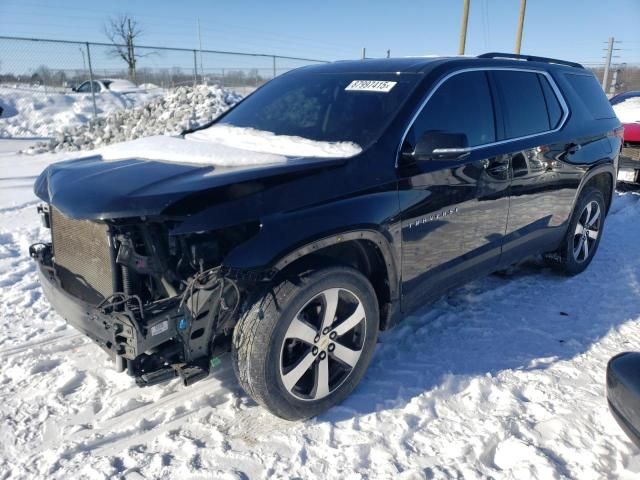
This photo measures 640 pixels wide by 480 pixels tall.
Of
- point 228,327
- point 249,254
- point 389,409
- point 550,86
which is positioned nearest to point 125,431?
point 228,327

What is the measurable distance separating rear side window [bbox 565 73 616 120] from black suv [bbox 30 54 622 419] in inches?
33.8

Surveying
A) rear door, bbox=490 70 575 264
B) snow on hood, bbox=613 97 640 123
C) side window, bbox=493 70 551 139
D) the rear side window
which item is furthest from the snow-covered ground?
snow on hood, bbox=613 97 640 123

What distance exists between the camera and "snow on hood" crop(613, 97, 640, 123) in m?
8.95

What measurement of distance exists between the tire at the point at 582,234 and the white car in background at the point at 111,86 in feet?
65.7

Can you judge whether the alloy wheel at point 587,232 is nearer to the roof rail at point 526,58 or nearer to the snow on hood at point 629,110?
the roof rail at point 526,58

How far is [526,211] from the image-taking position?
4.06 m

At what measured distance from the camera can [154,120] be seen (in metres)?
13.2

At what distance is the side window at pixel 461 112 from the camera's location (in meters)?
3.24

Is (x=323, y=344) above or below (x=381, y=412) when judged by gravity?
above

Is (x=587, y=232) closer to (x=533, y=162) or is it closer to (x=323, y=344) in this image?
(x=533, y=162)

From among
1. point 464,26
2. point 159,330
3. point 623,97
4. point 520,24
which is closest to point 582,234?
point 159,330

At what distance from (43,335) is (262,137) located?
214cm

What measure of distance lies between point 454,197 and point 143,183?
1934 millimetres

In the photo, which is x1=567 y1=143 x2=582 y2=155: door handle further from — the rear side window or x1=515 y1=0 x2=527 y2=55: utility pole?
x1=515 y1=0 x2=527 y2=55: utility pole
